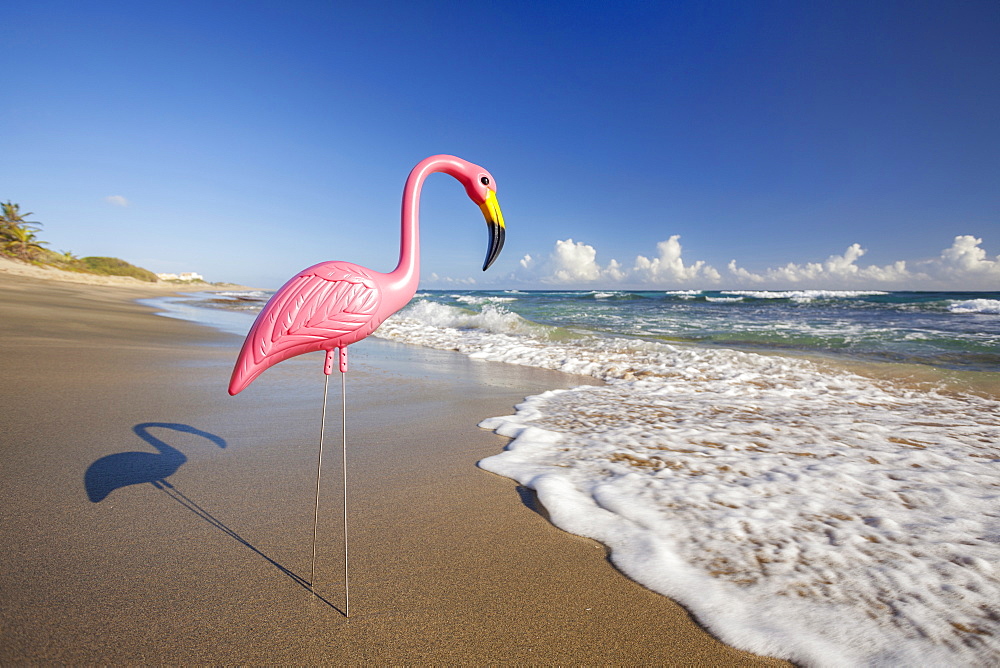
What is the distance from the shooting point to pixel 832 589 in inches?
75.9

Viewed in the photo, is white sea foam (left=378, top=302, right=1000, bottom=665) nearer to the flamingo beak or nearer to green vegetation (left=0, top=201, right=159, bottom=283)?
the flamingo beak

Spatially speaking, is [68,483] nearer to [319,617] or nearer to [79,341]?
[319,617]

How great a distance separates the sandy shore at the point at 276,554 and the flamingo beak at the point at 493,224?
1.51 m

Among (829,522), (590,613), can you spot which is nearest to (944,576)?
(829,522)

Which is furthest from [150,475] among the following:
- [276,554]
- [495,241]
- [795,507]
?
[795,507]

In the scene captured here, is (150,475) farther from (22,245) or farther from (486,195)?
(22,245)

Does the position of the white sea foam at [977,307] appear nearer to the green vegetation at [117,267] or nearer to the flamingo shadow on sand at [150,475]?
the flamingo shadow on sand at [150,475]

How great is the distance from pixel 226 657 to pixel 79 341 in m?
7.73

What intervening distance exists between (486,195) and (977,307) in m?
31.3

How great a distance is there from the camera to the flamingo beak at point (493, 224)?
2319mm

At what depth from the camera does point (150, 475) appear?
8.96 ft

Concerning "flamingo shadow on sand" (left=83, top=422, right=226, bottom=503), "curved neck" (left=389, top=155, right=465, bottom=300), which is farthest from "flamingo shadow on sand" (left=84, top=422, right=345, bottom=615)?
"curved neck" (left=389, top=155, right=465, bottom=300)

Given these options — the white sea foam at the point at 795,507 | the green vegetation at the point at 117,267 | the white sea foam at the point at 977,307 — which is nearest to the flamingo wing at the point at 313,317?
the white sea foam at the point at 795,507

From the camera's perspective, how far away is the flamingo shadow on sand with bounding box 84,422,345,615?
225 centimetres
